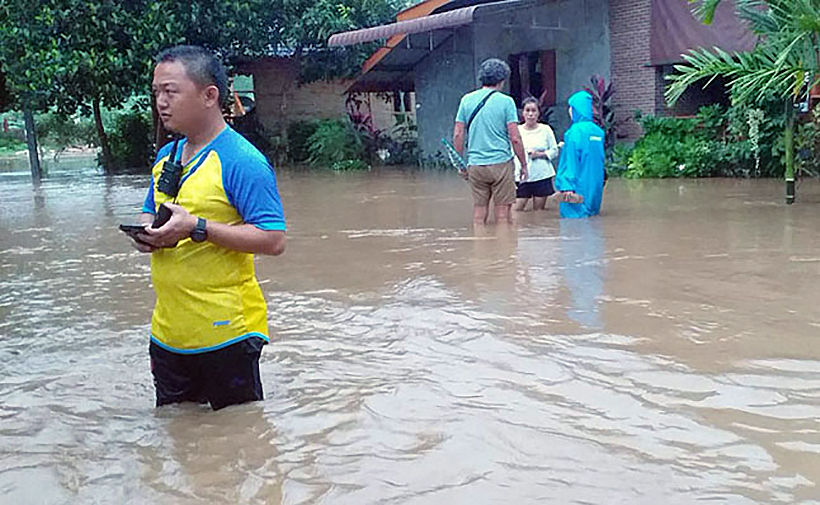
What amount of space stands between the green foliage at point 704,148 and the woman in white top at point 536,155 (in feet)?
19.0

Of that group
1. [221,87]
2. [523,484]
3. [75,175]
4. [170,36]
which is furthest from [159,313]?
[75,175]

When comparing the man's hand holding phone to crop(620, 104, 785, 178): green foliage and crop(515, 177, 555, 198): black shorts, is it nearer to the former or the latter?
crop(515, 177, 555, 198): black shorts

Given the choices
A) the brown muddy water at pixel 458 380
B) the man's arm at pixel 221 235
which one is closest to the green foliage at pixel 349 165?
the brown muddy water at pixel 458 380

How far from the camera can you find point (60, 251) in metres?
9.11

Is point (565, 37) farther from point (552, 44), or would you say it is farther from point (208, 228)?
point (208, 228)

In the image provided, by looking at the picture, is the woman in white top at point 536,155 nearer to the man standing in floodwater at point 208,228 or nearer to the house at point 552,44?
the house at point 552,44

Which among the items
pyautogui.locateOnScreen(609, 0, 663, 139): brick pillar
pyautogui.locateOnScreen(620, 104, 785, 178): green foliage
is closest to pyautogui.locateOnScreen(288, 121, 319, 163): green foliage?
pyautogui.locateOnScreen(609, 0, 663, 139): brick pillar

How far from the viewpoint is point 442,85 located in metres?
21.7

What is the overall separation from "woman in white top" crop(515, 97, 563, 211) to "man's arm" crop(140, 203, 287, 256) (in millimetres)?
7205

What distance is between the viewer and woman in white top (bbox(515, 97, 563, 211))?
10281 mm

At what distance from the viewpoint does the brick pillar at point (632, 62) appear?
17.1 meters

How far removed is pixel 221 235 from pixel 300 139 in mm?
22739

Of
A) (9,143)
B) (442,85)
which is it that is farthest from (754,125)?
(9,143)

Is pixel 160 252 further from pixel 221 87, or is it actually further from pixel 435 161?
pixel 435 161
